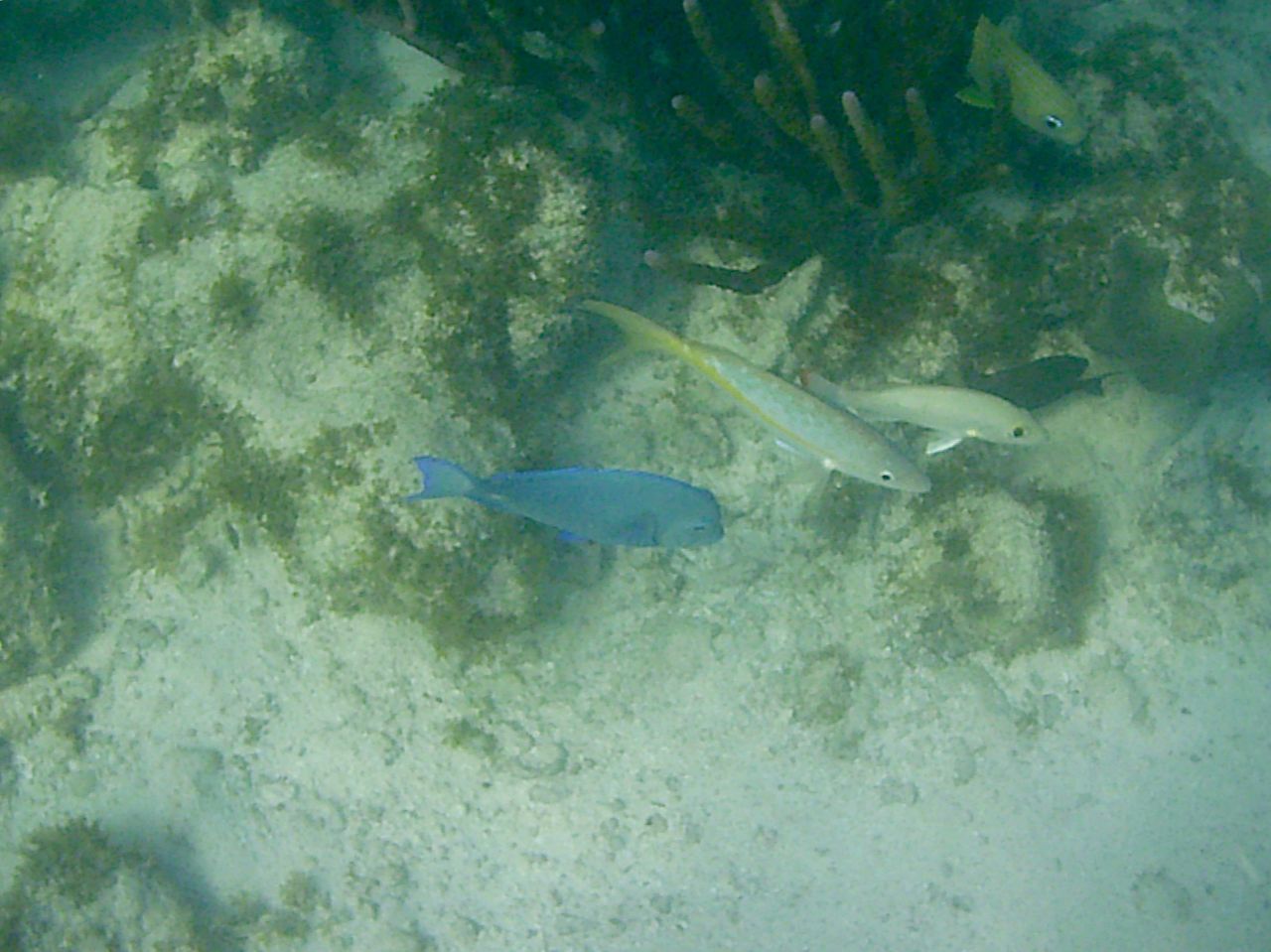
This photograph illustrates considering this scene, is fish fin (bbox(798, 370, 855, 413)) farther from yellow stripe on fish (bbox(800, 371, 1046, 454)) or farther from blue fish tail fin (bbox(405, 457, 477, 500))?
blue fish tail fin (bbox(405, 457, 477, 500))

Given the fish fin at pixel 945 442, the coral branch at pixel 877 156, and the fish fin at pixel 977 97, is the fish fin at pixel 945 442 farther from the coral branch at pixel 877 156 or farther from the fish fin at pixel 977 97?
the fish fin at pixel 977 97

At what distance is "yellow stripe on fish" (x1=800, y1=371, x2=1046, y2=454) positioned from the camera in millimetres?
3057

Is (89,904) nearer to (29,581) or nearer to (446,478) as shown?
(29,581)

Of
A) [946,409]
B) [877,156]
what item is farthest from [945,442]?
[877,156]

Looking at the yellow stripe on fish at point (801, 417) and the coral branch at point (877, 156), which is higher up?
the coral branch at point (877, 156)

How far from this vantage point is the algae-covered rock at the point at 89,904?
12.1 feet

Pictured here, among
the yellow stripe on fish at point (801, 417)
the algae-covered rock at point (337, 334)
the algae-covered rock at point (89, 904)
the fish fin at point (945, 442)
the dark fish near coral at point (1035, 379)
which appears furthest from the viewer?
the dark fish near coral at point (1035, 379)

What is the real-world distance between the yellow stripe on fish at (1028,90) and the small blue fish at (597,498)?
2.12 m

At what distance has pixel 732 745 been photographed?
3965 millimetres

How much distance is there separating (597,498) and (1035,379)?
7.80 ft

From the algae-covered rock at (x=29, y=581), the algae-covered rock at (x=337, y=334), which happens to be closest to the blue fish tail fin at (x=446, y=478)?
the algae-covered rock at (x=337, y=334)

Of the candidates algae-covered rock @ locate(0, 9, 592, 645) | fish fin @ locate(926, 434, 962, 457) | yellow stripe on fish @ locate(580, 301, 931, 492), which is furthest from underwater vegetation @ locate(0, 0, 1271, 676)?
yellow stripe on fish @ locate(580, 301, 931, 492)

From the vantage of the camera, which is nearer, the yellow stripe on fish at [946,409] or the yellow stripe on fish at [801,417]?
the yellow stripe on fish at [801,417]

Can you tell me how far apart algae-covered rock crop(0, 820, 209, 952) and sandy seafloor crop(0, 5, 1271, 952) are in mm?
179
